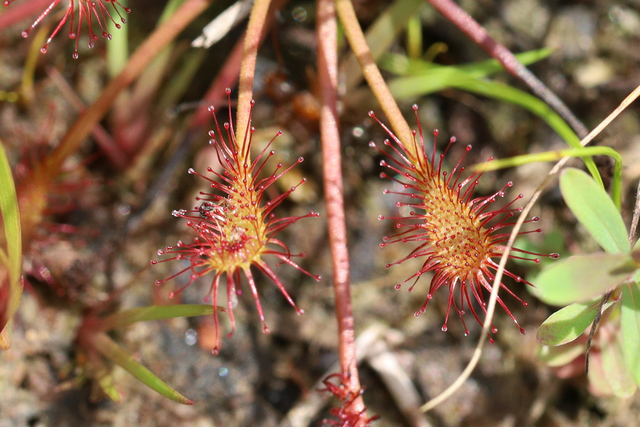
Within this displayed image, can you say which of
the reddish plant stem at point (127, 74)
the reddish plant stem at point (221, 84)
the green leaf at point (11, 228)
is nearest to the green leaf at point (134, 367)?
the green leaf at point (11, 228)

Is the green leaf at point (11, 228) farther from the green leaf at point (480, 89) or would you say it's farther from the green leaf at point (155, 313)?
the green leaf at point (480, 89)

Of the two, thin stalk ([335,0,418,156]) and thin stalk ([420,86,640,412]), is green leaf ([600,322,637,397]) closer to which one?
thin stalk ([420,86,640,412])

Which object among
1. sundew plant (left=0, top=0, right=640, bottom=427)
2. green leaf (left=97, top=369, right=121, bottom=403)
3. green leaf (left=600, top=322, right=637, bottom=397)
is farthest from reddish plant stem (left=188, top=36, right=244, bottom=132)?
green leaf (left=600, top=322, right=637, bottom=397)

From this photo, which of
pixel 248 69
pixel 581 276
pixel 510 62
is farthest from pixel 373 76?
pixel 581 276

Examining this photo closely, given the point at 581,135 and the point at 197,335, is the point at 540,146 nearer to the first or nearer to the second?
the point at 581,135

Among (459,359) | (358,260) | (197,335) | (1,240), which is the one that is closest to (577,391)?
(459,359)

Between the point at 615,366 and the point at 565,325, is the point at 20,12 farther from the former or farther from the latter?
the point at 615,366

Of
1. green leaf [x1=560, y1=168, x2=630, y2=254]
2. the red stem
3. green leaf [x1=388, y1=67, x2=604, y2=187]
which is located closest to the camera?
green leaf [x1=560, y1=168, x2=630, y2=254]
